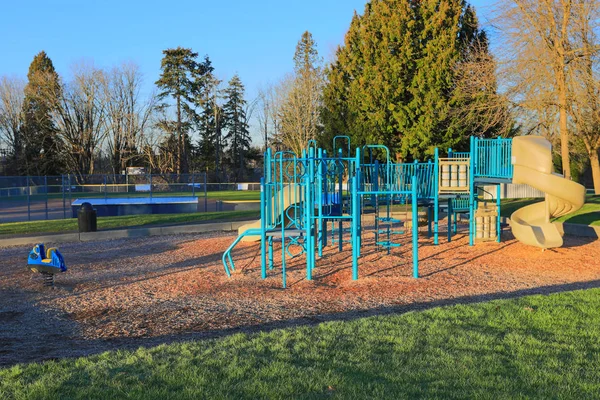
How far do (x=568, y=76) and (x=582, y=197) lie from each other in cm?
900

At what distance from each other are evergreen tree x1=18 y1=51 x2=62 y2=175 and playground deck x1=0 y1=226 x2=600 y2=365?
45946mm

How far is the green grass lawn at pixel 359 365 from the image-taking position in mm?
3926

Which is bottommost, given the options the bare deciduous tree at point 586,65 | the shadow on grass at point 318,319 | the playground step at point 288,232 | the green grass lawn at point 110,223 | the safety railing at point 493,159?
the shadow on grass at point 318,319

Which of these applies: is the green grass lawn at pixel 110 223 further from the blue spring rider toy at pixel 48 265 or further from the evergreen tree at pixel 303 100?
the evergreen tree at pixel 303 100

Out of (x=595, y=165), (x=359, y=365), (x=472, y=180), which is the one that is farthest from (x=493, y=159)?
(x=595, y=165)

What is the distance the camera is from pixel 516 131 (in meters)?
26.0

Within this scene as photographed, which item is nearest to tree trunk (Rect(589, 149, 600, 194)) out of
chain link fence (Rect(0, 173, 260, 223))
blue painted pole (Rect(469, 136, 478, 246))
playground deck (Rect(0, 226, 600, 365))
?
playground deck (Rect(0, 226, 600, 365))

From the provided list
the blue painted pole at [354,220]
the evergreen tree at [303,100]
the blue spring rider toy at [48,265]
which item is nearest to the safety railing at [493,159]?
the blue painted pole at [354,220]

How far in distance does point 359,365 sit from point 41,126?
188 feet

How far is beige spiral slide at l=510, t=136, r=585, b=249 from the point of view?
12039mm

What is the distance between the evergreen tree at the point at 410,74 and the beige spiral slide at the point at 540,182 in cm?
1112

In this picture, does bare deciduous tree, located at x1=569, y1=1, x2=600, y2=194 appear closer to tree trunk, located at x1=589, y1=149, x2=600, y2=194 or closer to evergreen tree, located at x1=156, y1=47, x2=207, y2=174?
tree trunk, located at x1=589, y1=149, x2=600, y2=194

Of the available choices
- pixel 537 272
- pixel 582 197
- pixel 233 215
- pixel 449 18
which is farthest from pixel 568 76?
pixel 233 215

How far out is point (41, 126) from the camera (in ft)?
178
